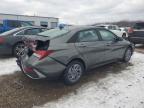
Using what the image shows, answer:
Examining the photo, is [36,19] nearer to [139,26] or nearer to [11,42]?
[139,26]

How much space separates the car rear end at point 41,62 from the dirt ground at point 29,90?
0.42m

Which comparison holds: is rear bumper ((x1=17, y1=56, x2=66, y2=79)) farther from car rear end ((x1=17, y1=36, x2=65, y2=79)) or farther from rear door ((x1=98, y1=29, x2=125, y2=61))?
rear door ((x1=98, y1=29, x2=125, y2=61))

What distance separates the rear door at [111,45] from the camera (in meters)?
5.93

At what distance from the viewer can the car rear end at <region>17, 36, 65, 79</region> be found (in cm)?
439

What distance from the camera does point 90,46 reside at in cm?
532

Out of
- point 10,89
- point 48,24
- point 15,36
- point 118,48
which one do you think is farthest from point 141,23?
point 48,24

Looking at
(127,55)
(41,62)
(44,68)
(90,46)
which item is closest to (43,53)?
(41,62)

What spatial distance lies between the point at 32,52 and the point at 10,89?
108cm

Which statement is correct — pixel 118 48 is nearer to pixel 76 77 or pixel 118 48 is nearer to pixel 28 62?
pixel 76 77

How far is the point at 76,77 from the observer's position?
16.5 feet

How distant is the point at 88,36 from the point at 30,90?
2.18m

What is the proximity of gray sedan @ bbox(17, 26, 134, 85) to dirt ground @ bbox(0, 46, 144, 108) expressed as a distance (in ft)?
1.13

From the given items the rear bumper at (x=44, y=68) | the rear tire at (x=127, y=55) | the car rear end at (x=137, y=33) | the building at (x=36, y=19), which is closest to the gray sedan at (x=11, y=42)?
the rear bumper at (x=44, y=68)

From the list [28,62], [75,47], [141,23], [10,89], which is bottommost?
[10,89]
